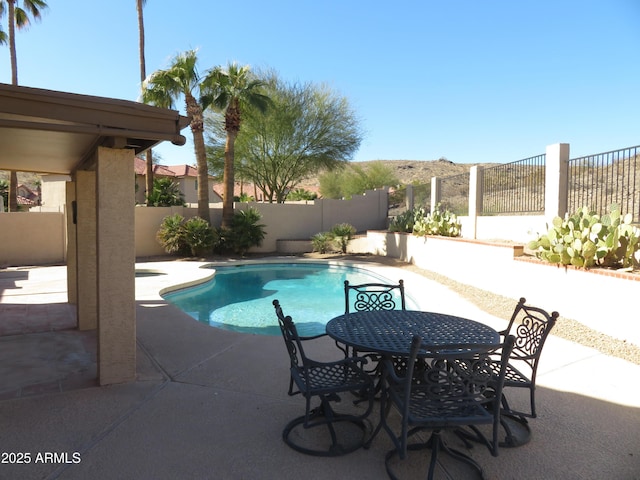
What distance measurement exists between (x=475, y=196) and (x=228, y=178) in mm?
10265

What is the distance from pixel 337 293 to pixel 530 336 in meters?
8.64

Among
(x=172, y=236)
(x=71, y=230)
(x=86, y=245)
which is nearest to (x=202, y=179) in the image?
(x=172, y=236)

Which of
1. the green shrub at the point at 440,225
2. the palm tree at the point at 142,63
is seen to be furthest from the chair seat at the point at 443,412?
the palm tree at the point at 142,63

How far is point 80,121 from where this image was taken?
354cm

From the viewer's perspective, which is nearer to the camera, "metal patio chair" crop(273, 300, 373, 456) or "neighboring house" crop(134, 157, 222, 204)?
"metal patio chair" crop(273, 300, 373, 456)

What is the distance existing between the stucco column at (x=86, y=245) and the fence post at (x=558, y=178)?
8840 mm

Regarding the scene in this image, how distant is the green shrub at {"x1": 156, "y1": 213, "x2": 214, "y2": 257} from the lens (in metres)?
16.8

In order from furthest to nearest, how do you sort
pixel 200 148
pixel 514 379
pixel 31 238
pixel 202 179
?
1. pixel 202 179
2. pixel 200 148
3. pixel 31 238
4. pixel 514 379

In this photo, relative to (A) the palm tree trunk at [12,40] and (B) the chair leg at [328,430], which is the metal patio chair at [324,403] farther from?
(A) the palm tree trunk at [12,40]

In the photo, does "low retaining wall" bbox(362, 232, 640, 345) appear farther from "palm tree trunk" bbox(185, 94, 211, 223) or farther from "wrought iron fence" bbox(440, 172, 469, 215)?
"palm tree trunk" bbox(185, 94, 211, 223)

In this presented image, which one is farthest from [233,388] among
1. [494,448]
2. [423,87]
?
[423,87]

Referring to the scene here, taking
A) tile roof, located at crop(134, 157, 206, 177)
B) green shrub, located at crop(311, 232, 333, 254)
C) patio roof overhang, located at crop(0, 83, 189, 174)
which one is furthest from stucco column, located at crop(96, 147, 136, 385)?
tile roof, located at crop(134, 157, 206, 177)

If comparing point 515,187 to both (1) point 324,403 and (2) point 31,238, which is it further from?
(2) point 31,238

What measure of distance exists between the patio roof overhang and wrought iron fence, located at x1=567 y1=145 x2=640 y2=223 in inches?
317
